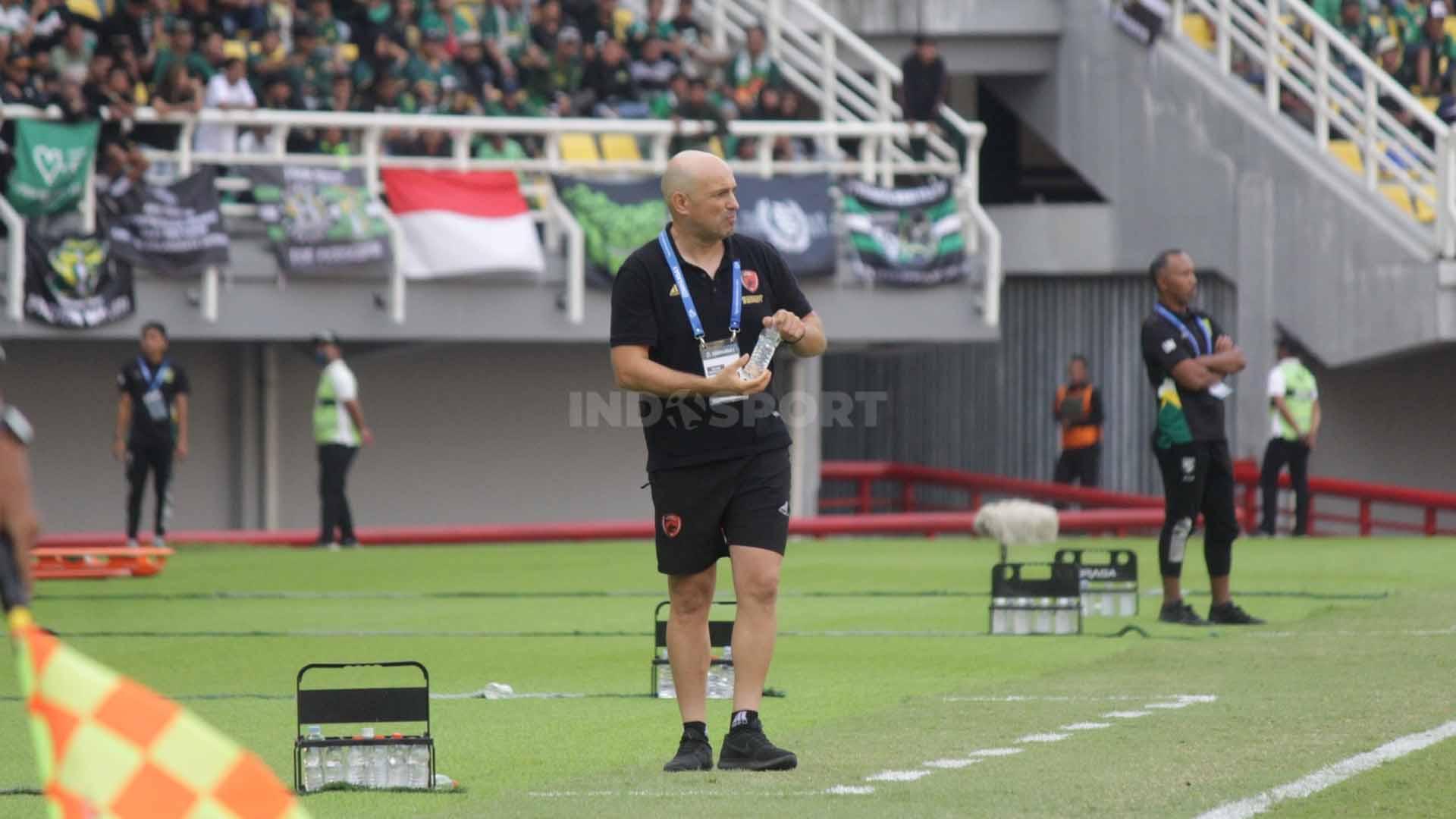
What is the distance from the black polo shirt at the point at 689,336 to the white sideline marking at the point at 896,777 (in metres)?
1.14

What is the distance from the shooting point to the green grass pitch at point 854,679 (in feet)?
25.3

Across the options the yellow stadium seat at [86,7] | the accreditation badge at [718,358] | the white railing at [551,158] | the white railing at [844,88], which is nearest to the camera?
the accreditation badge at [718,358]

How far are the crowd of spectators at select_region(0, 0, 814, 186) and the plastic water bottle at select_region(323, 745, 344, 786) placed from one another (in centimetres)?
1527

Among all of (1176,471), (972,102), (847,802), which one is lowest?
(847,802)

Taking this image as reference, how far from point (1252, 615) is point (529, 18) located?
1486 cm

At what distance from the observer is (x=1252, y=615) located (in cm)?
1431

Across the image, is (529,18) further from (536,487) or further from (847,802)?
(847,802)

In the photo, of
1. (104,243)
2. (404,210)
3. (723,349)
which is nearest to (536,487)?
(404,210)

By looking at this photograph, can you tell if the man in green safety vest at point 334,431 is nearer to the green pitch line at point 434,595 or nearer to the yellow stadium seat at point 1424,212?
the green pitch line at point 434,595

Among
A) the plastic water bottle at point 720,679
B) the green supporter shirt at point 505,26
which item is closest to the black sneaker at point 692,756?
the plastic water bottle at point 720,679

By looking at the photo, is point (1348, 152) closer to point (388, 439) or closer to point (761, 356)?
point (388, 439)

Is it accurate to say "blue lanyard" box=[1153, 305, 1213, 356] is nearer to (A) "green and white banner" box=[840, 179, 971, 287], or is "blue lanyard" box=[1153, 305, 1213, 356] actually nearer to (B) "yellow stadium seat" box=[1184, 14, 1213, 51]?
(A) "green and white banner" box=[840, 179, 971, 287]

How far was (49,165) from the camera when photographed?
866 inches

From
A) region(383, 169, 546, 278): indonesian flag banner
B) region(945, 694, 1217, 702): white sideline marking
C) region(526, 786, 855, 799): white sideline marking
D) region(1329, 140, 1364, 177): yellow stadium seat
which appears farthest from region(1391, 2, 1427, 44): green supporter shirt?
region(526, 786, 855, 799): white sideline marking
